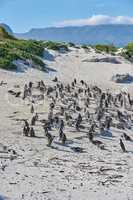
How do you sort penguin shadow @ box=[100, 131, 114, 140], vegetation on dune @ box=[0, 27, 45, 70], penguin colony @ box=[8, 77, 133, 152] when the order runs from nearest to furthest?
penguin colony @ box=[8, 77, 133, 152] < penguin shadow @ box=[100, 131, 114, 140] < vegetation on dune @ box=[0, 27, 45, 70]

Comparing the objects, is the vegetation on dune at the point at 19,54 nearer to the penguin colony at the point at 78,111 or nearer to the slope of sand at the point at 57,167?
the penguin colony at the point at 78,111

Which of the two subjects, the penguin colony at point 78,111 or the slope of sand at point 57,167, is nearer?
the slope of sand at point 57,167

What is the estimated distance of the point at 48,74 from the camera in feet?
107

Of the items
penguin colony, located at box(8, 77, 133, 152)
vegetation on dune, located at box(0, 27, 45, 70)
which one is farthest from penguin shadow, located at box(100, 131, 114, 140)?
vegetation on dune, located at box(0, 27, 45, 70)

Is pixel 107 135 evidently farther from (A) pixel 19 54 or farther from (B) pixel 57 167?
(A) pixel 19 54

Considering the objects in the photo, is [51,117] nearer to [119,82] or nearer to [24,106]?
[24,106]

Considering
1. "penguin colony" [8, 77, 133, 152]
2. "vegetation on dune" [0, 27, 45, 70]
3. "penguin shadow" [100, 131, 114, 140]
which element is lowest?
"penguin shadow" [100, 131, 114, 140]

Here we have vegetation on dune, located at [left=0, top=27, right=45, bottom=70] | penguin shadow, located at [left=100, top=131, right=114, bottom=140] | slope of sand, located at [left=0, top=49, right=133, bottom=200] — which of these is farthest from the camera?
vegetation on dune, located at [left=0, top=27, right=45, bottom=70]

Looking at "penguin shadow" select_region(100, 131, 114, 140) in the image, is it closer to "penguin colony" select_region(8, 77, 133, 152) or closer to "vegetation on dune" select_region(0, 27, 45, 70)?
"penguin colony" select_region(8, 77, 133, 152)

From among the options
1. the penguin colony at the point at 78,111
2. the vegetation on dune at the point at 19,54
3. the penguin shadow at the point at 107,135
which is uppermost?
the vegetation on dune at the point at 19,54

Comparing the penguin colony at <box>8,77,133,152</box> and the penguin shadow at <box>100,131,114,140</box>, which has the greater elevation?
the penguin colony at <box>8,77,133,152</box>

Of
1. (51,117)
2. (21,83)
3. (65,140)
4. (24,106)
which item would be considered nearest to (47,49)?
(21,83)

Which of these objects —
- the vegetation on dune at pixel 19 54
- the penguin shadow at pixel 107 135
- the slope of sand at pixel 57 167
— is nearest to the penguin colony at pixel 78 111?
the penguin shadow at pixel 107 135

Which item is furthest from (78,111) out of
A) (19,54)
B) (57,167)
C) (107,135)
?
(19,54)
